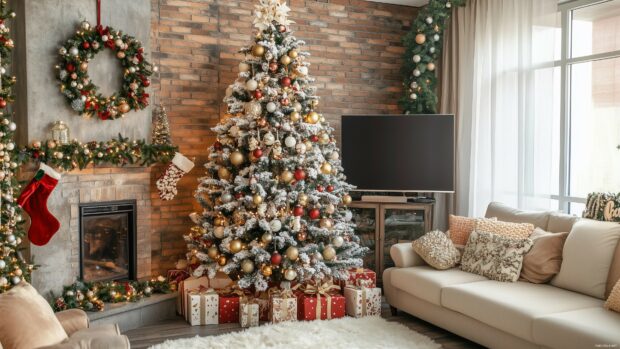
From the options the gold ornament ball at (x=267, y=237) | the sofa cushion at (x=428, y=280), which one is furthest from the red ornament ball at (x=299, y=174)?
the sofa cushion at (x=428, y=280)

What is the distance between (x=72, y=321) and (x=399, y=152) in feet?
11.9

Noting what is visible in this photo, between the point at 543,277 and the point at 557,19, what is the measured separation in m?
2.30

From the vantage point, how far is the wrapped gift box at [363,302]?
4961 millimetres

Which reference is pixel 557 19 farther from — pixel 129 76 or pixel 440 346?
pixel 129 76

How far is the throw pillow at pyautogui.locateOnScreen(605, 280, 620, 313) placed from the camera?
3.53 metres

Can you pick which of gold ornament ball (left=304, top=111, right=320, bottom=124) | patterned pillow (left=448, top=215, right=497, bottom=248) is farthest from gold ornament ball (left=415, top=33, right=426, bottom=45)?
patterned pillow (left=448, top=215, right=497, bottom=248)

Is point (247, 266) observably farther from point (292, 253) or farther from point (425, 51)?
point (425, 51)

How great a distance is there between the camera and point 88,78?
4.56 meters

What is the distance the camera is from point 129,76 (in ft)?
15.8

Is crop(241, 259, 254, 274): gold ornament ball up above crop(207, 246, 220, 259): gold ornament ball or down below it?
below

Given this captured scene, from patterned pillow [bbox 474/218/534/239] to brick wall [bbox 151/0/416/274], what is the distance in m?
2.19

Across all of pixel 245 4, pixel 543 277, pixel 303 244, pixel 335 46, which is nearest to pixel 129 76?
pixel 245 4

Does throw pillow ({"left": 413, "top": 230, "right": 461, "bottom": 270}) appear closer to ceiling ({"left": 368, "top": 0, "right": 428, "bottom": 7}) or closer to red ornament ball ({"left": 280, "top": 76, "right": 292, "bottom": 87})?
red ornament ball ({"left": 280, "top": 76, "right": 292, "bottom": 87})

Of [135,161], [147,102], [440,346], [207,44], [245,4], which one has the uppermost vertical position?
[245,4]
